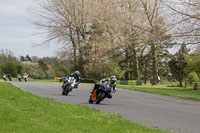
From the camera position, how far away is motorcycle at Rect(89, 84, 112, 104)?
16094 mm

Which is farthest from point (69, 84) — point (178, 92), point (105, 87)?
point (178, 92)

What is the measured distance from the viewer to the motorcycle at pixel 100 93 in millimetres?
16094

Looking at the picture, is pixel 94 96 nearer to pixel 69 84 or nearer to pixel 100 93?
pixel 100 93

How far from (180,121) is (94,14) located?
30.8 metres

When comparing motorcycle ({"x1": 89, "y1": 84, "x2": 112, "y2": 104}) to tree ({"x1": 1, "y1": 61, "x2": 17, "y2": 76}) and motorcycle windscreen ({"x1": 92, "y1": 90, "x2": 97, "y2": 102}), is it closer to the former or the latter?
motorcycle windscreen ({"x1": 92, "y1": 90, "x2": 97, "y2": 102})

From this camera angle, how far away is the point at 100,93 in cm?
1631

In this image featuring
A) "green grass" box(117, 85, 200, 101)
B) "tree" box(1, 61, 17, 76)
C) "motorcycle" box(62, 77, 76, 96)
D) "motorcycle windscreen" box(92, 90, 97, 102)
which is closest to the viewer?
"motorcycle windscreen" box(92, 90, 97, 102)

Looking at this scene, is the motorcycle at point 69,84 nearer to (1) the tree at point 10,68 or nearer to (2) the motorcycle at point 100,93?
Result: (2) the motorcycle at point 100,93

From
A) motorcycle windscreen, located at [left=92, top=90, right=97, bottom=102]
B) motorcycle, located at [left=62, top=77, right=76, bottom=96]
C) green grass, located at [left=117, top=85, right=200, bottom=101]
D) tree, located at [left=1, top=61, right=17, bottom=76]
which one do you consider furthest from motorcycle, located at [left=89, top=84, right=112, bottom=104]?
tree, located at [left=1, top=61, right=17, bottom=76]

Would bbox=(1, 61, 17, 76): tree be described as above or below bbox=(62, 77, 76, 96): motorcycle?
above

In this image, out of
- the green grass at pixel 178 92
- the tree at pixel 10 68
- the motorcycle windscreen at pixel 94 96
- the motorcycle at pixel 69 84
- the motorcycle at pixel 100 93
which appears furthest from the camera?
the tree at pixel 10 68

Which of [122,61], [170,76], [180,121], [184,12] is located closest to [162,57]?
[170,76]

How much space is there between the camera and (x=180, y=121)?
1041cm

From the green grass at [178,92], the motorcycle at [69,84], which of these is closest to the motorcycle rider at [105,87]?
the motorcycle at [69,84]
